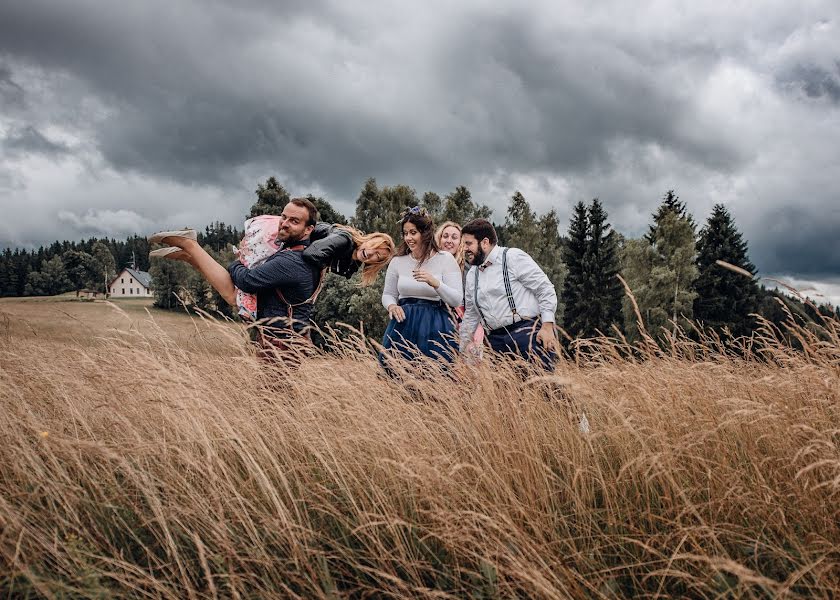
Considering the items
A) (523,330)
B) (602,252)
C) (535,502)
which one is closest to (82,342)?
(523,330)

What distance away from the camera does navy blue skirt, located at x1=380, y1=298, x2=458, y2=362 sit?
14.2 ft

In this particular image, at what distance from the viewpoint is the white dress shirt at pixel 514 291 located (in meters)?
4.00

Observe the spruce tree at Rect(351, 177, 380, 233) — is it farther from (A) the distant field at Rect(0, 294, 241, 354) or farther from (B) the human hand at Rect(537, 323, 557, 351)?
(B) the human hand at Rect(537, 323, 557, 351)

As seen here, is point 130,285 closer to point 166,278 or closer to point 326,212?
point 166,278

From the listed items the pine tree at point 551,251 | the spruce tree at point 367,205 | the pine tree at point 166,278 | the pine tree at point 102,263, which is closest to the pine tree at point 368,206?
the spruce tree at point 367,205

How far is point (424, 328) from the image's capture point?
4383 mm

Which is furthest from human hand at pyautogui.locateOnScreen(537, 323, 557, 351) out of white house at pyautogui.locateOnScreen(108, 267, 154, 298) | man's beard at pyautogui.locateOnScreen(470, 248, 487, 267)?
white house at pyautogui.locateOnScreen(108, 267, 154, 298)

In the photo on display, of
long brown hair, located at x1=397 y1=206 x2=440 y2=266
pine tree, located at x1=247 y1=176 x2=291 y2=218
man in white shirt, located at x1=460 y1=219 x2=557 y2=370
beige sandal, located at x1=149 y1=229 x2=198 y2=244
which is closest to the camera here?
beige sandal, located at x1=149 y1=229 x2=198 y2=244

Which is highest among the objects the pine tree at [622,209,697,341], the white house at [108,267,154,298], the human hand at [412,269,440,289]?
the pine tree at [622,209,697,341]

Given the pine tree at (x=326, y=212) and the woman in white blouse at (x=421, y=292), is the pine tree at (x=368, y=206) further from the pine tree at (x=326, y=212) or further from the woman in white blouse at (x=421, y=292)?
the woman in white blouse at (x=421, y=292)

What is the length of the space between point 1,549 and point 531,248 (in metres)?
31.6

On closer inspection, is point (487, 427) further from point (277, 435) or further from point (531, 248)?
point (531, 248)

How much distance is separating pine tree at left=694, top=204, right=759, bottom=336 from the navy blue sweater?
113 feet

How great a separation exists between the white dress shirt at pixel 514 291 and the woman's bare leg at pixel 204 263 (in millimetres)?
1898
